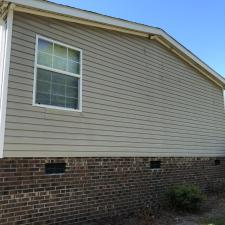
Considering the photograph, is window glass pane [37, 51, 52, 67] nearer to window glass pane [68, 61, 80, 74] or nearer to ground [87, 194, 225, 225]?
window glass pane [68, 61, 80, 74]

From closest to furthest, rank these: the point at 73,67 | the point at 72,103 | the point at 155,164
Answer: the point at 72,103 → the point at 73,67 → the point at 155,164

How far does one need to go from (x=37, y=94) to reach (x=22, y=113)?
64cm

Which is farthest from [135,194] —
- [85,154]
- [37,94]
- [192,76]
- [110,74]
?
[192,76]

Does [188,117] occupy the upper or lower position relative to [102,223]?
upper

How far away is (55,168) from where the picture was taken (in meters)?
8.13

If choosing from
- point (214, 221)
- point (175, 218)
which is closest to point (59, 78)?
point (175, 218)

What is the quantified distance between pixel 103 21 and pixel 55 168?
13.1 feet

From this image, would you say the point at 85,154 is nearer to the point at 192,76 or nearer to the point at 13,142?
the point at 13,142

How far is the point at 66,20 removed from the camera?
870cm

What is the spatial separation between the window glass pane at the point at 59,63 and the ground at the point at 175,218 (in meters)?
3.79

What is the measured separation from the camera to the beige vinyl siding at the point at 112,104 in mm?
7586

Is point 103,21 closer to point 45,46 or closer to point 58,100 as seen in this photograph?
point 45,46

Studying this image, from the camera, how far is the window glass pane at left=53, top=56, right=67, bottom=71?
840cm

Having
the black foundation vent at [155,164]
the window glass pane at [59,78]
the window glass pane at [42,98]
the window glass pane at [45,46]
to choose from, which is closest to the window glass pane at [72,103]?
the window glass pane at [59,78]
